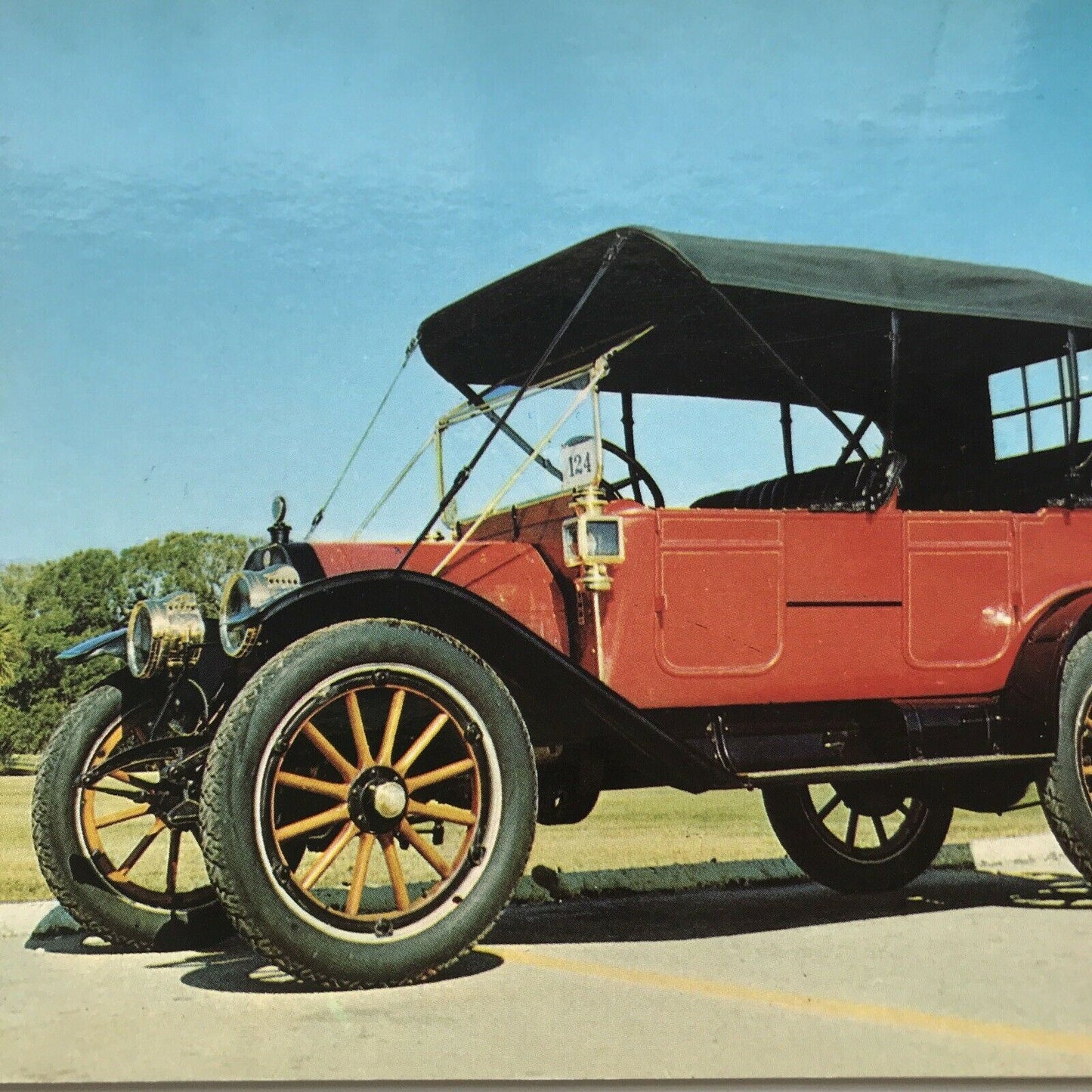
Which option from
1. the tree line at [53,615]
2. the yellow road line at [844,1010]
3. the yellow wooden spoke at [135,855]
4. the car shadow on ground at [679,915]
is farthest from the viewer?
the tree line at [53,615]

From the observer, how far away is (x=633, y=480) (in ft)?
17.8

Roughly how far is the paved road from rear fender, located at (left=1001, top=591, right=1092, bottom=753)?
2.14 ft

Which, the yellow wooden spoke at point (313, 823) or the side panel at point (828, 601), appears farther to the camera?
the side panel at point (828, 601)

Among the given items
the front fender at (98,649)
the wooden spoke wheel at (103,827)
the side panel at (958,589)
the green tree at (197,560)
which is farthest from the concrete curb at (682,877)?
the green tree at (197,560)

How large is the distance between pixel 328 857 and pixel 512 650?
90 cm

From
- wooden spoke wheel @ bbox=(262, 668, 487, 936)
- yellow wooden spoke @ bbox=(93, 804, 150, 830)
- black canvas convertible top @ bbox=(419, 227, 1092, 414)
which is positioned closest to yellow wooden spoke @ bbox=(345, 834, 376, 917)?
wooden spoke wheel @ bbox=(262, 668, 487, 936)

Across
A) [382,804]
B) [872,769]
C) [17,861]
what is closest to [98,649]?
[382,804]

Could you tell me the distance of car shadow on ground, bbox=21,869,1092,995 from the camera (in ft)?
12.9

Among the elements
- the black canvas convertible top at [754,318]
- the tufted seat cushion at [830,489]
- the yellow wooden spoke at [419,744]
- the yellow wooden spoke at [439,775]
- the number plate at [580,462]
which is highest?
the black canvas convertible top at [754,318]

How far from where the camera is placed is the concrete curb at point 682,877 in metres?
4.75

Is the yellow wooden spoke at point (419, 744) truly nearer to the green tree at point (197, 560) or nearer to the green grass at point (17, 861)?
the green grass at point (17, 861)

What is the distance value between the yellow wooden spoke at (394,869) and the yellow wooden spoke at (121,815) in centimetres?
117

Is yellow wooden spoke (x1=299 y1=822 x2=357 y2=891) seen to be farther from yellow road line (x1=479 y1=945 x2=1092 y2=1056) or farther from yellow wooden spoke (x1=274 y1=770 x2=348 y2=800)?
yellow road line (x1=479 y1=945 x2=1092 y2=1056)

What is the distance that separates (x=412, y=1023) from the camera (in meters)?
3.16
